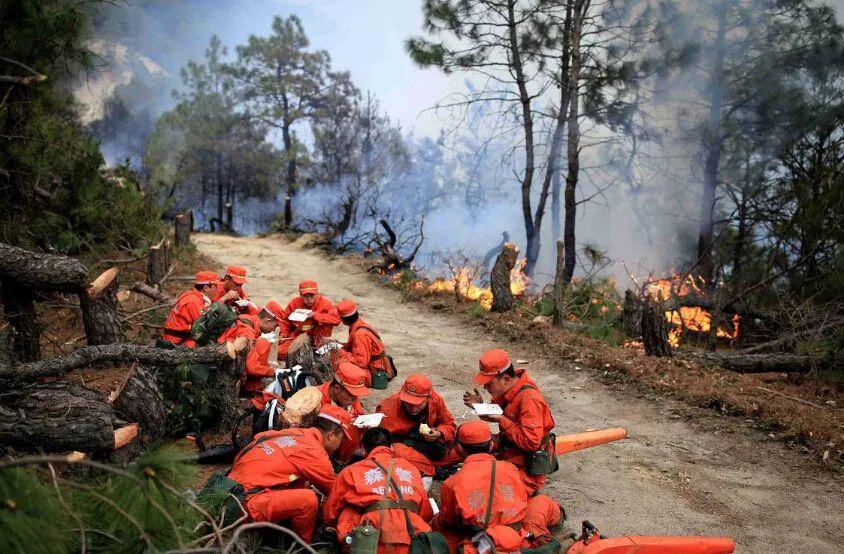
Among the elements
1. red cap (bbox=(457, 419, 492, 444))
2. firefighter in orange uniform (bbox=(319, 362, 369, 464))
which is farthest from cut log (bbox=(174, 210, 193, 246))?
red cap (bbox=(457, 419, 492, 444))

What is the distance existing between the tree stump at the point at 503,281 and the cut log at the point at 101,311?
7372 mm

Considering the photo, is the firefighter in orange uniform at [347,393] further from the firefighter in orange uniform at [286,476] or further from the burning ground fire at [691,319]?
the burning ground fire at [691,319]

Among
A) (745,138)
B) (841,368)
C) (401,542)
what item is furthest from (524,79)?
(401,542)

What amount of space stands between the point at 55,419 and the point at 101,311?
2832 mm

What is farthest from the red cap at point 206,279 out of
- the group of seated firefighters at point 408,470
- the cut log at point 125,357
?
the cut log at point 125,357

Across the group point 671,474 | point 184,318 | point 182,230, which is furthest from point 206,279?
point 182,230

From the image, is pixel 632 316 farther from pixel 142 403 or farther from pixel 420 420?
pixel 142 403

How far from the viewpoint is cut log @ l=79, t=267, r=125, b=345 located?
19.9 ft

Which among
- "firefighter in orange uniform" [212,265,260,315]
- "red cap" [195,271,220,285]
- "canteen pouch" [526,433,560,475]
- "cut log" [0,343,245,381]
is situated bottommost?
"canteen pouch" [526,433,560,475]

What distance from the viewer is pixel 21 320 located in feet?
18.7

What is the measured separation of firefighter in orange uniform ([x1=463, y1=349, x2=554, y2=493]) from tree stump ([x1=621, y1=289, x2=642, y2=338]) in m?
6.79

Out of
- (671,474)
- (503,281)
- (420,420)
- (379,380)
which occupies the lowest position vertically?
(671,474)

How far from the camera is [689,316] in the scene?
1330cm

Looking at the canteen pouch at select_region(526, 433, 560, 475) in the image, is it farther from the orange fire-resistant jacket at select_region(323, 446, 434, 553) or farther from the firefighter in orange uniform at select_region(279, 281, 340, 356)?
the firefighter in orange uniform at select_region(279, 281, 340, 356)
